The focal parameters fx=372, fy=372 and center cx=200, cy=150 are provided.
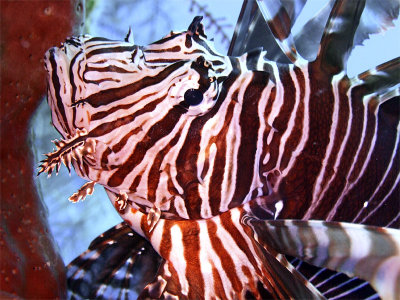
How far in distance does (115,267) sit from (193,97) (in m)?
1.19

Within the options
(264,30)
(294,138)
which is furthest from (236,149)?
(264,30)

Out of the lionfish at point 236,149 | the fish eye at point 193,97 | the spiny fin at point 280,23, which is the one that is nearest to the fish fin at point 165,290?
the lionfish at point 236,149

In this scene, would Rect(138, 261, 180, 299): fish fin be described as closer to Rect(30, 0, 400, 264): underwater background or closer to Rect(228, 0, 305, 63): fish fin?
Rect(228, 0, 305, 63): fish fin

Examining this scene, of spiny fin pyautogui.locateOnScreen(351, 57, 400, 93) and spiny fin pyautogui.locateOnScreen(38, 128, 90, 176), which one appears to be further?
spiny fin pyautogui.locateOnScreen(351, 57, 400, 93)

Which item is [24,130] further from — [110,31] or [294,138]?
[294,138]

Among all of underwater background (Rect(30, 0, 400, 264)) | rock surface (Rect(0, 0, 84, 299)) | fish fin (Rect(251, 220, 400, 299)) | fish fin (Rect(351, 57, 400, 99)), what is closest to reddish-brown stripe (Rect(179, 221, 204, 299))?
fish fin (Rect(251, 220, 400, 299))

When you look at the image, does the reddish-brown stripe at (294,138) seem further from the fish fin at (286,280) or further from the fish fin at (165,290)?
the fish fin at (165,290)

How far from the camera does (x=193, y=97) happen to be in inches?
51.9

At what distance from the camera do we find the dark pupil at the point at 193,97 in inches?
51.5

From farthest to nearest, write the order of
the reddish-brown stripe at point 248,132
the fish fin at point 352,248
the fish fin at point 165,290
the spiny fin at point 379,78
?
the fish fin at point 165,290
the spiny fin at point 379,78
the reddish-brown stripe at point 248,132
the fish fin at point 352,248

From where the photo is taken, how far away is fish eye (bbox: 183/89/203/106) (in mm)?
1309

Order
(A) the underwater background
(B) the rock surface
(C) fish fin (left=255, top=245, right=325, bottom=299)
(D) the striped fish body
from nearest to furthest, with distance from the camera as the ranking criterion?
1. (C) fish fin (left=255, top=245, right=325, bottom=299)
2. (D) the striped fish body
3. (B) the rock surface
4. (A) the underwater background

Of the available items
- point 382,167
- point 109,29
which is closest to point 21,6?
point 109,29

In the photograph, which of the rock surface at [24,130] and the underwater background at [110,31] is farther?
the underwater background at [110,31]
